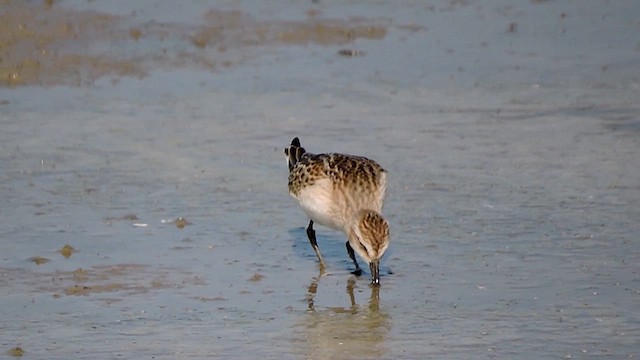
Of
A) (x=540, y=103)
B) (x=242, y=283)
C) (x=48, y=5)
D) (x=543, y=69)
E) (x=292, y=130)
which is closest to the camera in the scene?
(x=242, y=283)

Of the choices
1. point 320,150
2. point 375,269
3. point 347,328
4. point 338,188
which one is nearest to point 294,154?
point 338,188

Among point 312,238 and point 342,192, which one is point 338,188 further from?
point 312,238

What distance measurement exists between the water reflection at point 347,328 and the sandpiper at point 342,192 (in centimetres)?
38

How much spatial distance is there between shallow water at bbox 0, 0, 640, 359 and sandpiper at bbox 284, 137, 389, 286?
35 cm

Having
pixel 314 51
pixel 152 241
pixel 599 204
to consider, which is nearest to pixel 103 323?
pixel 152 241

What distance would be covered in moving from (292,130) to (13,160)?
8.04 ft

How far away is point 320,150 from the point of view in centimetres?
1234

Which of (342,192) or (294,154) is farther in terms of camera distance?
(294,154)

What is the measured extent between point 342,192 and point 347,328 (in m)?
1.40

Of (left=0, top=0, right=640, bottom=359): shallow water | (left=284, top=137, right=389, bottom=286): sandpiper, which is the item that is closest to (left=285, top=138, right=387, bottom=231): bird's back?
(left=284, top=137, right=389, bottom=286): sandpiper

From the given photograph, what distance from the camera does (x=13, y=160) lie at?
12.1 m

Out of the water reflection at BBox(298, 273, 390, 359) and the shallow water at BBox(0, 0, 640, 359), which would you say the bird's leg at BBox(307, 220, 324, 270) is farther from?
the water reflection at BBox(298, 273, 390, 359)

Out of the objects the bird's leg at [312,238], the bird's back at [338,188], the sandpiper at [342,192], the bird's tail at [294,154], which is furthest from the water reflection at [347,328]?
the bird's tail at [294,154]

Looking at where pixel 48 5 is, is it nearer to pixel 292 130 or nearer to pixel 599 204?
pixel 292 130
